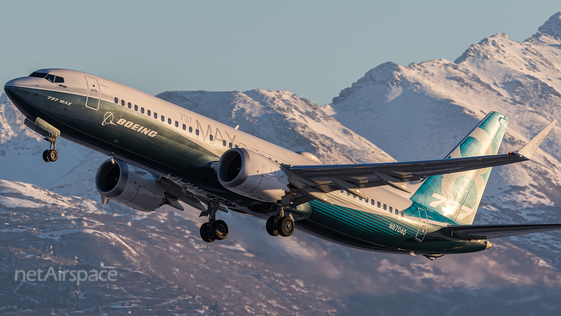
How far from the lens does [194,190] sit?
34.2 m

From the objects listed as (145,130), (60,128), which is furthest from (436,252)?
(60,128)

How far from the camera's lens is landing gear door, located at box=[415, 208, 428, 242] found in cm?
4012

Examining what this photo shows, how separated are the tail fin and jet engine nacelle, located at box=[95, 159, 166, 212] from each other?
51.4 feet

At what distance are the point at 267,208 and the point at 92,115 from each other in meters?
10.1

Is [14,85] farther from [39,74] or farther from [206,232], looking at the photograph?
[206,232]

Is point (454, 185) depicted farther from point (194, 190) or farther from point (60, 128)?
point (60, 128)

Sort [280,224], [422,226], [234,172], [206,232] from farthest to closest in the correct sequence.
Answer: [422,226]
[206,232]
[280,224]
[234,172]

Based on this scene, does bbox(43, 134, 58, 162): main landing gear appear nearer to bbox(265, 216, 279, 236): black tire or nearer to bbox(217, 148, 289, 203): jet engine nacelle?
bbox(217, 148, 289, 203): jet engine nacelle

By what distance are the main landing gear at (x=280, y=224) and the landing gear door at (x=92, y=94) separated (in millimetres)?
10268

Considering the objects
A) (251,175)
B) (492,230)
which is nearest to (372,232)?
(492,230)

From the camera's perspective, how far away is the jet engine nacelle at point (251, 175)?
103 feet

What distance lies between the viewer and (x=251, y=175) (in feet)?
103

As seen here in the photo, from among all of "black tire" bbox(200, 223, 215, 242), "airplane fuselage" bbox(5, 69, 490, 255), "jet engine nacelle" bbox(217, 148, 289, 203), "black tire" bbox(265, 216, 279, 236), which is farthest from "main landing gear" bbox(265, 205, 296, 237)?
"black tire" bbox(200, 223, 215, 242)

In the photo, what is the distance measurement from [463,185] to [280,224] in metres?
17.7
